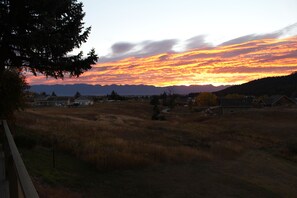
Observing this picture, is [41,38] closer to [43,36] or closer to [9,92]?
[43,36]

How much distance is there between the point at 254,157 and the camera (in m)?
31.4

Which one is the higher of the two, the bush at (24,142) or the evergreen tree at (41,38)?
the evergreen tree at (41,38)

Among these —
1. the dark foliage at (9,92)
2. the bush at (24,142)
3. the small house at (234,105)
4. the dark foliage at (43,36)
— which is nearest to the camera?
the dark foliage at (43,36)

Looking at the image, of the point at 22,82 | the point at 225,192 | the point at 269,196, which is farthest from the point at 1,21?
the point at 269,196

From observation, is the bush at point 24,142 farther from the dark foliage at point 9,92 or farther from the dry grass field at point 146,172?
the dark foliage at point 9,92

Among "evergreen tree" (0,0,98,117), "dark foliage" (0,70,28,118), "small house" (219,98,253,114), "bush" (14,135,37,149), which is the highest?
"evergreen tree" (0,0,98,117)

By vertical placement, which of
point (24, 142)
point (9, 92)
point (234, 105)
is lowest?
point (234, 105)

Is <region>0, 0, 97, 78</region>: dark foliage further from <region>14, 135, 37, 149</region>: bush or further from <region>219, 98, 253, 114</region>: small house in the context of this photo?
<region>219, 98, 253, 114</region>: small house

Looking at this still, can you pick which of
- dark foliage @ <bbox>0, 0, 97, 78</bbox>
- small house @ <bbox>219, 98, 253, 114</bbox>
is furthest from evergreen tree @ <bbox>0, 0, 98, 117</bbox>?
small house @ <bbox>219, 98, 253, 114</bbox>

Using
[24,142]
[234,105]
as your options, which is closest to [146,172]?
[24,142]

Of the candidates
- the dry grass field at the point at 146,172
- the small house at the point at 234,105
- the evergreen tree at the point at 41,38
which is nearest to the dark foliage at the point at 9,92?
the evergreen tree at the point at 41,38

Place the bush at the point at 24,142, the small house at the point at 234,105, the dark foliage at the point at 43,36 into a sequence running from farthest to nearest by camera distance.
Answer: the small house at the point at 234,105, the bush at the point at 24,142, the dark foliage at the point at 43,36

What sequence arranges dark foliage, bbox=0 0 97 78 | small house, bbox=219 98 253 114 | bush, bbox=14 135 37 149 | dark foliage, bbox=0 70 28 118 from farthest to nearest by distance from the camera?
1. small house, bbox=219 98 253 114
2. bush, bbox=14 135 37 149
3. dark foliage, bbox=0 70 28 118
4. dark foliage, bbox=0 0 97 78

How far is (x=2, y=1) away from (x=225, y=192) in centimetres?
1394
